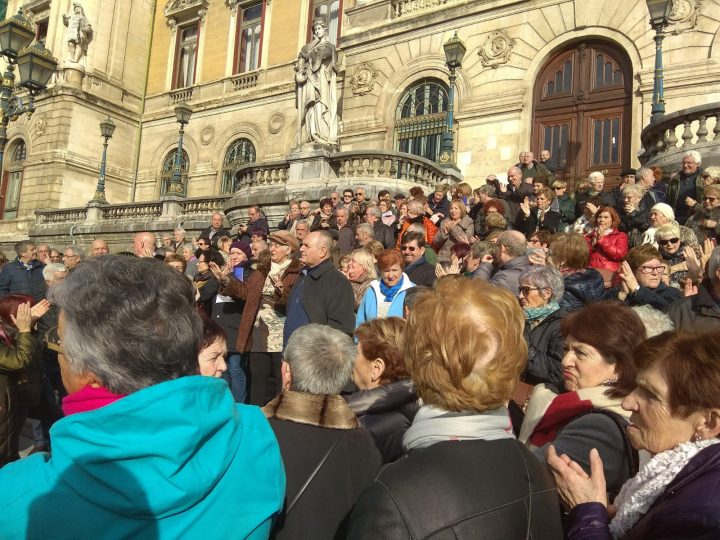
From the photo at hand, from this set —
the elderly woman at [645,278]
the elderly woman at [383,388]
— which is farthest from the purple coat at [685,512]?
the elderly woman at [645,278]

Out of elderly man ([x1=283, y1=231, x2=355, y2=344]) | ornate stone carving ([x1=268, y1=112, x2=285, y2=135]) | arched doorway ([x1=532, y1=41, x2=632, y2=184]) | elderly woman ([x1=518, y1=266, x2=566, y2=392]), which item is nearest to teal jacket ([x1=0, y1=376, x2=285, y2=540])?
elderly woman ([x1=518, y1=266, x2=566, y2=392])

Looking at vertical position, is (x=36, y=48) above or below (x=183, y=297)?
above

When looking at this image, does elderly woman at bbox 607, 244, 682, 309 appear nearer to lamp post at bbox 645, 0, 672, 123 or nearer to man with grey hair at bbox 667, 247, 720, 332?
man with grey hair at bbox 667, 247, 720, 332

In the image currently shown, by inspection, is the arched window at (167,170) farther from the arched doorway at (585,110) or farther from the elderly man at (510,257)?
the elderly man at (510,257)

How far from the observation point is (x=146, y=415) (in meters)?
1.33

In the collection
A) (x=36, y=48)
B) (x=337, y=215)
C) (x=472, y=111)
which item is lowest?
(x=337, y=215)

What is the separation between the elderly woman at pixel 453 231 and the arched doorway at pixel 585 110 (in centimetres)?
825

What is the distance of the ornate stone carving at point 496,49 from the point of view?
16.9 meters

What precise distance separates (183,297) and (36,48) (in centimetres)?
1011

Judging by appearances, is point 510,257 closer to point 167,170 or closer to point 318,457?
point 318,457

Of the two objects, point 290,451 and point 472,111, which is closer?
point 290,451

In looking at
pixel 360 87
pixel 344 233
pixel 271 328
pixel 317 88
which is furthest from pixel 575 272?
pixel 360 87

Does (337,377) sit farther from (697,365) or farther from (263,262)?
(263,262)

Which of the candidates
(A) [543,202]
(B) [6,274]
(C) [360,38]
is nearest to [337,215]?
(A) [543,202]
